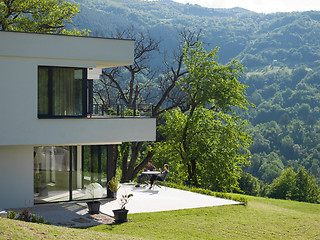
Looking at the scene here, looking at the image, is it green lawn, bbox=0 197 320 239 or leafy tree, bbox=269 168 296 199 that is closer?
green lawn, bbox=0 197 320 239

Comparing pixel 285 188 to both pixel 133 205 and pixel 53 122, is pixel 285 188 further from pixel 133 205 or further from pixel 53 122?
pixel 53 122

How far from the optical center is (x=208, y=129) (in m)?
33.5

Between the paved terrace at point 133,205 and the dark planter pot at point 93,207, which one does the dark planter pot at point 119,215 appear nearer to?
the paved terrace at point 133,205

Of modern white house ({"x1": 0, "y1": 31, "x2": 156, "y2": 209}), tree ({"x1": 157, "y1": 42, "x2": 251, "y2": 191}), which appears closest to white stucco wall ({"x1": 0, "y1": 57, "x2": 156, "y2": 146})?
modern white house ({"x1": 0, "y1": 31, "x2": 156, "y2": 209})

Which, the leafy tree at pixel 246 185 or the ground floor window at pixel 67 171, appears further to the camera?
the leafy tree at pixel 246 185

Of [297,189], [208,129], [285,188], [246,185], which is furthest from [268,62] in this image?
[208,129]

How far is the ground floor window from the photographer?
63.2 ft

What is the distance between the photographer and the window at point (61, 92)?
18.5 meters

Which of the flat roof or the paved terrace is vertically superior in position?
the flat roof

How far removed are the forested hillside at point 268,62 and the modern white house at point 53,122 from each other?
70024 mm

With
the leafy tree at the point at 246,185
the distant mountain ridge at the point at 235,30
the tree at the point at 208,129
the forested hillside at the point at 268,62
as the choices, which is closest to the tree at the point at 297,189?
the leafy tree at the point at 246,185

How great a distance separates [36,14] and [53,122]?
706 inches

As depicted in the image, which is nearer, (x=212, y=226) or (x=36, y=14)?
(x=212, y=226)

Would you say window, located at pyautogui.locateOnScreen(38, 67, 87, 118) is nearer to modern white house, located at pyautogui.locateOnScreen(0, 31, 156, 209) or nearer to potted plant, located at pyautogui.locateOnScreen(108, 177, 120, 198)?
modern white house, located at pyautogui.locateOnScreen(0, 31, 156, 209)
